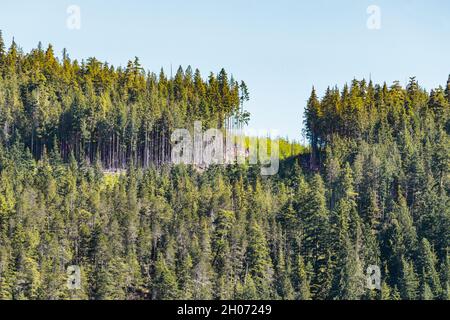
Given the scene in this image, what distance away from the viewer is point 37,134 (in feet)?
511

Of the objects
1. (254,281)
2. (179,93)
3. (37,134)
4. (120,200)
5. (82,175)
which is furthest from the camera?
(179,93)

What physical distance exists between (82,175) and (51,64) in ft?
149

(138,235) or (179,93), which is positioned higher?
(179,93)

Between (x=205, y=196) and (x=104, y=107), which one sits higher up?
(x=104, y=107)

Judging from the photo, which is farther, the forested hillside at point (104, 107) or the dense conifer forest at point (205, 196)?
the forested hillside at point (104, 107)

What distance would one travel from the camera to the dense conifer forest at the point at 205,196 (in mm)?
111438

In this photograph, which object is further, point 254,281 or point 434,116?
point 434,116

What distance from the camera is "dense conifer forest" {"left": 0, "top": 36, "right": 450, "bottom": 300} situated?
111438 millimetres

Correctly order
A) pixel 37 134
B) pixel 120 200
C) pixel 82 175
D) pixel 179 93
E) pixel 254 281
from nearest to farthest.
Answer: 1. pixel 254 281
2. pixel 120 200
3. pixel 82 175
4. pixel 37 134
5. pixel 179 93

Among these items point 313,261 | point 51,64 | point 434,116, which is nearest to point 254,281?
point 313,261

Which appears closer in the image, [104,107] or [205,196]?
[205,196]

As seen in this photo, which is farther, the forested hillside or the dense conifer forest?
the forested hillside

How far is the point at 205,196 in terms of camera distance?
129 metres

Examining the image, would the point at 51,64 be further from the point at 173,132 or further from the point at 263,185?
the point at 263,185
